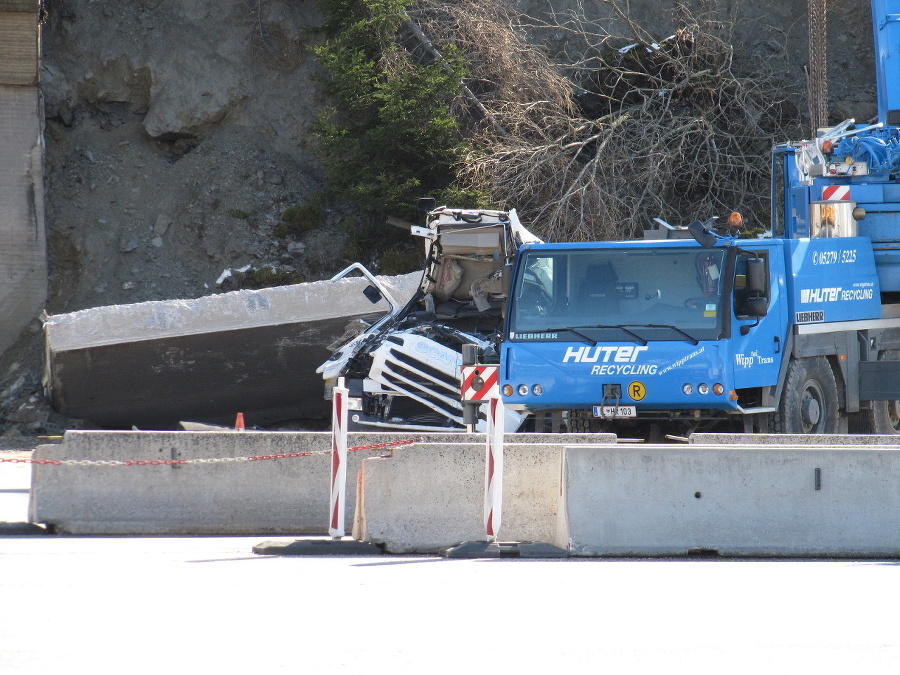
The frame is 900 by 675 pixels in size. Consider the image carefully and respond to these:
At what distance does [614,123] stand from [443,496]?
49.4 feet

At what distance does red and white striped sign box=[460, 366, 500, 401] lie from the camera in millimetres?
8297

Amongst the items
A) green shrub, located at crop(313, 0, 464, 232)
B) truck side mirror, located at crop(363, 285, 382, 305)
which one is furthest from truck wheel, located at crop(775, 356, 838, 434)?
green shrub, located at crop(313, 0, 464, 232)

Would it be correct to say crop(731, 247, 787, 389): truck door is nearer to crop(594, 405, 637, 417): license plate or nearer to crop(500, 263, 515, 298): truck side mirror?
crop(594, 405, 637, 417): license plate

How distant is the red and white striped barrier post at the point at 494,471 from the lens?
771 centimetres

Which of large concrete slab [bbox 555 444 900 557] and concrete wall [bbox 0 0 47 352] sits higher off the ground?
concrete wall [bbox 0 0 47 352]

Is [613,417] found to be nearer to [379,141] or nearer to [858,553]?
[858,553]

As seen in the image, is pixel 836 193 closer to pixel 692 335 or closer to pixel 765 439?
pixel 692 335

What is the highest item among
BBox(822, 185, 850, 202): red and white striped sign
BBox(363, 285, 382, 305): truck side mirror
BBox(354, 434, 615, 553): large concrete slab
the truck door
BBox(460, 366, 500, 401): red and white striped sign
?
BBox(822, 185, 850, 202): red and white striped sign

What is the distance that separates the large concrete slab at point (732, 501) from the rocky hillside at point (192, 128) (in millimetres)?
14794

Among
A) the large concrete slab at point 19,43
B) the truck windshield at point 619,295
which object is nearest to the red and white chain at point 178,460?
the truck windshield at point 619,295

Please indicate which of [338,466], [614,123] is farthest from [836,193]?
[614,123]

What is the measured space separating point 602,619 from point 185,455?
4.47 meters

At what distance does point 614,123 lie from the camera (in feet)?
71.6

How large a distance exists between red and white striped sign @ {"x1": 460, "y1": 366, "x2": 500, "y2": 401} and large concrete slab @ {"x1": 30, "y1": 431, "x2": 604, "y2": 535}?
1.35 metres
